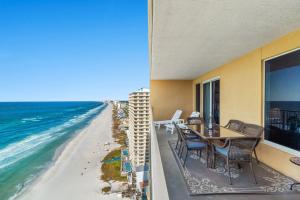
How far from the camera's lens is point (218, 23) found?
7.77 ft

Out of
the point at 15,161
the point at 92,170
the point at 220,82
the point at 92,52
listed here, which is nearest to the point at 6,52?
the point at 92,52

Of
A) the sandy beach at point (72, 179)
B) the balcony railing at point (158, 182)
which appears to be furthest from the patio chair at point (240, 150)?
the sandy beach at point (72, 179)

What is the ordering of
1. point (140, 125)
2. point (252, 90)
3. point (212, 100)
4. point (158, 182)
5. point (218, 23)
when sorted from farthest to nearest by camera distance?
1. point (140, 125)
2. point (212, 100)
3. point (252, 90)
4. point (218, 23)
5. point (158, 182)

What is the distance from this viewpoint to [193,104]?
9.17 meters

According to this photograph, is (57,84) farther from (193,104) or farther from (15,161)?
(193,104)

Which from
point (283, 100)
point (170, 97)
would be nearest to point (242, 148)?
point (283, 100)

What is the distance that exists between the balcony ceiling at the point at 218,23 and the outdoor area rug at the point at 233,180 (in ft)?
7.15

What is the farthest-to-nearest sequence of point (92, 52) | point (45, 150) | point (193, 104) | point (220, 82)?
1. point (92, 52)
2. point (45, 150)
3. point (193, 104)
4. point (220, 82)

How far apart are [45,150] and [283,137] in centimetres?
1913

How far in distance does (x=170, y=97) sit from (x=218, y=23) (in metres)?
6.94

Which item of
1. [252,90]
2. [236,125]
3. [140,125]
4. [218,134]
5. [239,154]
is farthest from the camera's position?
[140,125]

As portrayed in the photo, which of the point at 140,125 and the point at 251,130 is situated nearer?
the point at 251,130

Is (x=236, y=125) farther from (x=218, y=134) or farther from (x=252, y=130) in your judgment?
(x=218, y=134)

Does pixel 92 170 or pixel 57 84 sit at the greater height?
pixel 57 84
